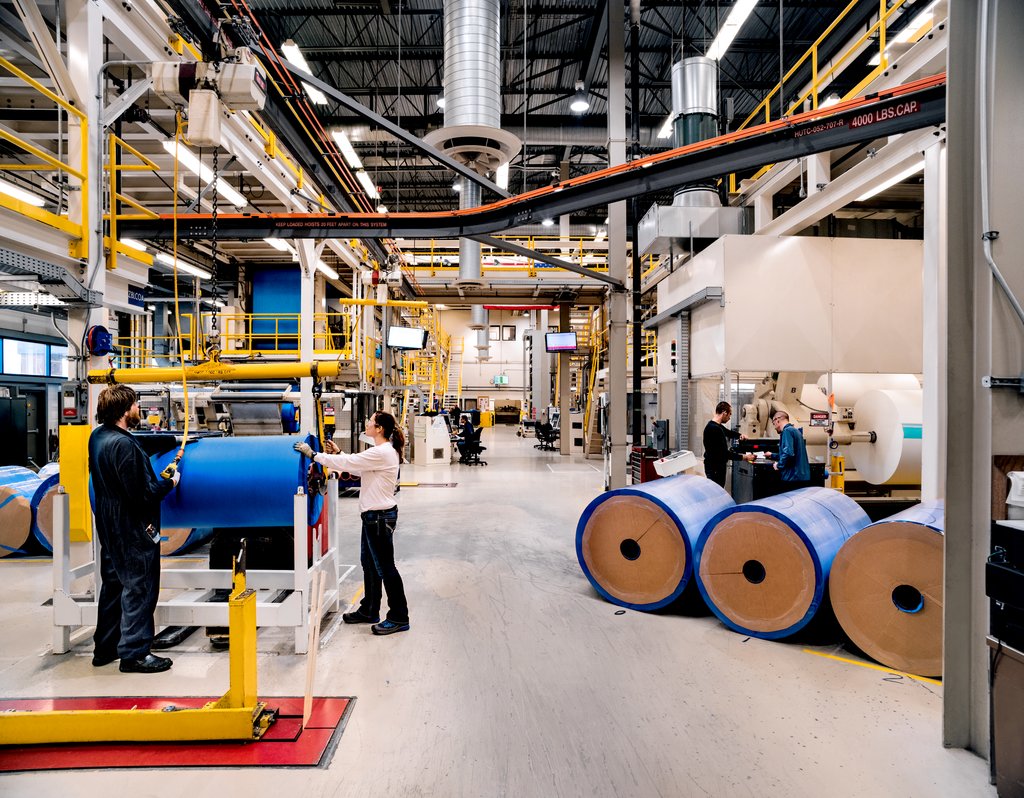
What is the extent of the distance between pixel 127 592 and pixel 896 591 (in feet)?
16.3

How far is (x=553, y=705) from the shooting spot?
10.5ft

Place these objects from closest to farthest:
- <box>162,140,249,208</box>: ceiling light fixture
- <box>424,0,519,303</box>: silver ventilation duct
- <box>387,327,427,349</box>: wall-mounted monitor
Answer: <box>424,0,519,303</box>: silver ventilation duct < <box>162,140,249,208</box>: ceiling light fixture < <box>387,327,427,349</box>: wall-mounted monitor

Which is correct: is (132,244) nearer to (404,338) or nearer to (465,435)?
(404,338)

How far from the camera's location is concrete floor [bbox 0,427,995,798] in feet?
8.31

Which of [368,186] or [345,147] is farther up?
[368,186]

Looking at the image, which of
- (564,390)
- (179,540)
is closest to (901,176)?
(179,540)

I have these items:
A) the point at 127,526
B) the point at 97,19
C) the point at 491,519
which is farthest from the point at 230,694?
the point at 97,19

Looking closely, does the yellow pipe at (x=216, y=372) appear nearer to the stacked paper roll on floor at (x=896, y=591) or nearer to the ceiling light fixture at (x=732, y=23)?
the stacked paper roll on floor at (x=896, y=591)

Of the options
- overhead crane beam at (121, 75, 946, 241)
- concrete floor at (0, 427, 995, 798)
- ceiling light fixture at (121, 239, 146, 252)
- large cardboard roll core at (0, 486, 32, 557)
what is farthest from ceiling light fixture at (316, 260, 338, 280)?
concrete floor at (0, 427, 995, 798)

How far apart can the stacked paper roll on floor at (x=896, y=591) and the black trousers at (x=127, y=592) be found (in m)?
4.60

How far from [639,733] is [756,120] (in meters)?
17.4

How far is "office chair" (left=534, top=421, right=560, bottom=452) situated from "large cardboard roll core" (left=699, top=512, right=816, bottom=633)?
46.6 ft

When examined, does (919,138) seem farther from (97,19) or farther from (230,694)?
(97,19)

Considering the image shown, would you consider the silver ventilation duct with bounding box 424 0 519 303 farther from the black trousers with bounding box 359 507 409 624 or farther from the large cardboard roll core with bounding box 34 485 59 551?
the large cardboard roll core with bounding box 34 485 59 551
